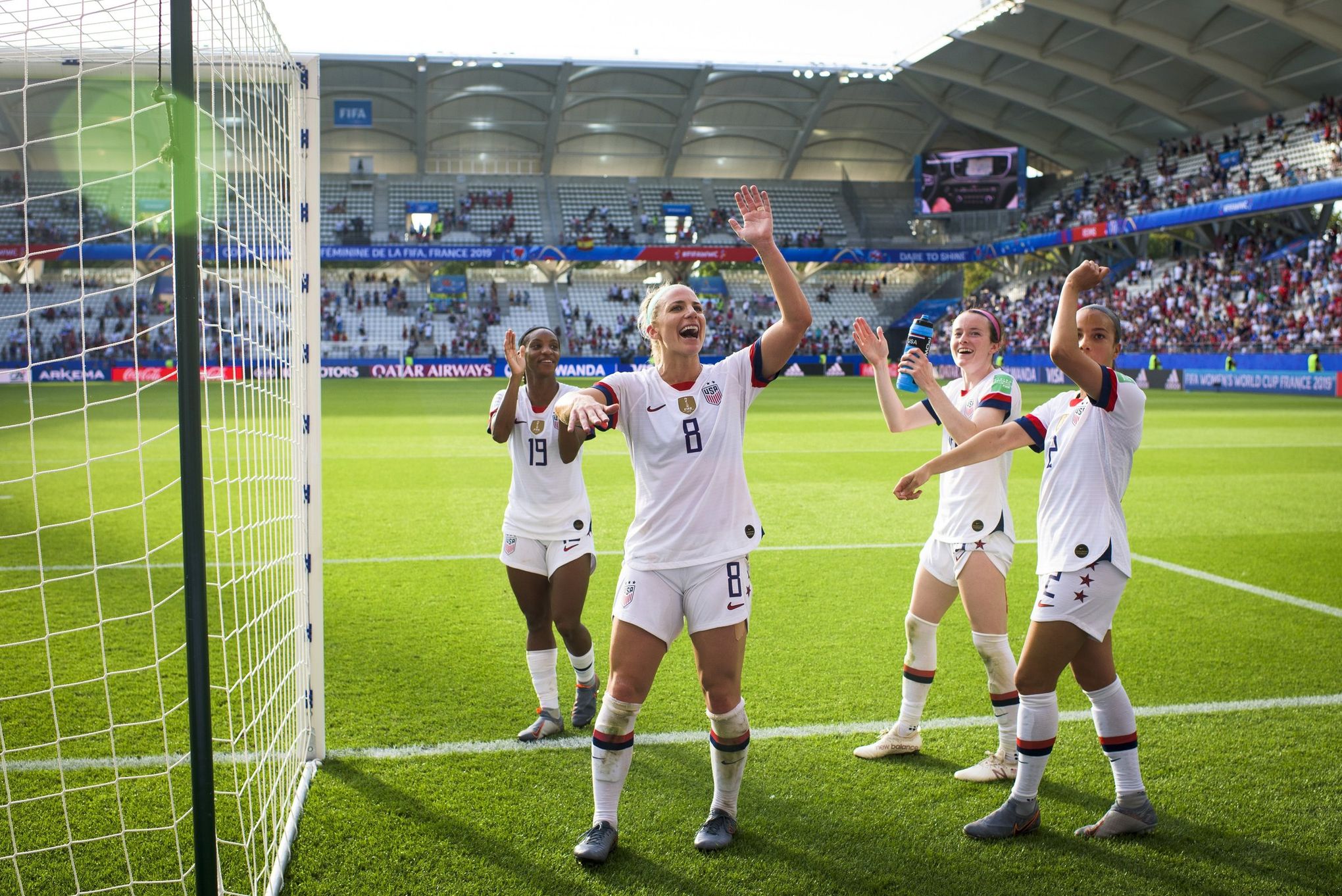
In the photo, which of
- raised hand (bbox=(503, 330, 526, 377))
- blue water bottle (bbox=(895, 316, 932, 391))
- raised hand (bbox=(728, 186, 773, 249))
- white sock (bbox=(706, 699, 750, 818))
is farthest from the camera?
raised hand (bbox=(503, 330, 526, 377))

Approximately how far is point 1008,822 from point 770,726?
4.80 ft

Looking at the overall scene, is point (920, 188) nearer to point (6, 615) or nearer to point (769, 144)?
point (769, 144)

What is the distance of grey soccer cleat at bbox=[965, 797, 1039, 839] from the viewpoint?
4.01 m

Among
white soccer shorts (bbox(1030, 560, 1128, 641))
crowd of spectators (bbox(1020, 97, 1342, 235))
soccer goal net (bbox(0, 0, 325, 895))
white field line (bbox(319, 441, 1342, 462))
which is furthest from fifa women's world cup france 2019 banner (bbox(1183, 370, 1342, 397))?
soccer goal net (bbox(0, 0, 325, 895))

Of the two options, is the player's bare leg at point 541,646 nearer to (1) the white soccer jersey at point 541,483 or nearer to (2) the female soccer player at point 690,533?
(1) the white soccer jersey at point 541,483

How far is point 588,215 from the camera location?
58500 mm

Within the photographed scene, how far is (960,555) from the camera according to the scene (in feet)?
15.1

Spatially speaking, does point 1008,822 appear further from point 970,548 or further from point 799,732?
point 799,732

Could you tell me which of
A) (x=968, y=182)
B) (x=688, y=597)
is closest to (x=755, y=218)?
(x=688, y=597)

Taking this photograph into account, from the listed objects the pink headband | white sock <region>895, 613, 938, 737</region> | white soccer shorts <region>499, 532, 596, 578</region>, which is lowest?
white sock <region>895, 613, 938, 737</region>

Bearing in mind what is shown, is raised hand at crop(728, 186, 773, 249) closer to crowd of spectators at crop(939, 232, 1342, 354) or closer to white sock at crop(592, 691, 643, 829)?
white sock at crop(592, 691, 643, 829)

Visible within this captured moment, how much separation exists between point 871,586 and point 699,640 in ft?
15.3

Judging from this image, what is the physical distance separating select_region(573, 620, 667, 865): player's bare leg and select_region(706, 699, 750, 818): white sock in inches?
12.5

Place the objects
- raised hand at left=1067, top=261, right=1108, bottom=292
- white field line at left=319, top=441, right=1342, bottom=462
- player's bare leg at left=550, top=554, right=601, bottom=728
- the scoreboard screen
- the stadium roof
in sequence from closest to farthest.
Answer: raised hand at left=1067, top=261, right=1108, bottom=292 → player's bare leg at left=550, top=554, right=601, bottom=728 → white field line at left=319, top=441, right=1342, bottom=462 → the stadium roof → the scoreboard screen
